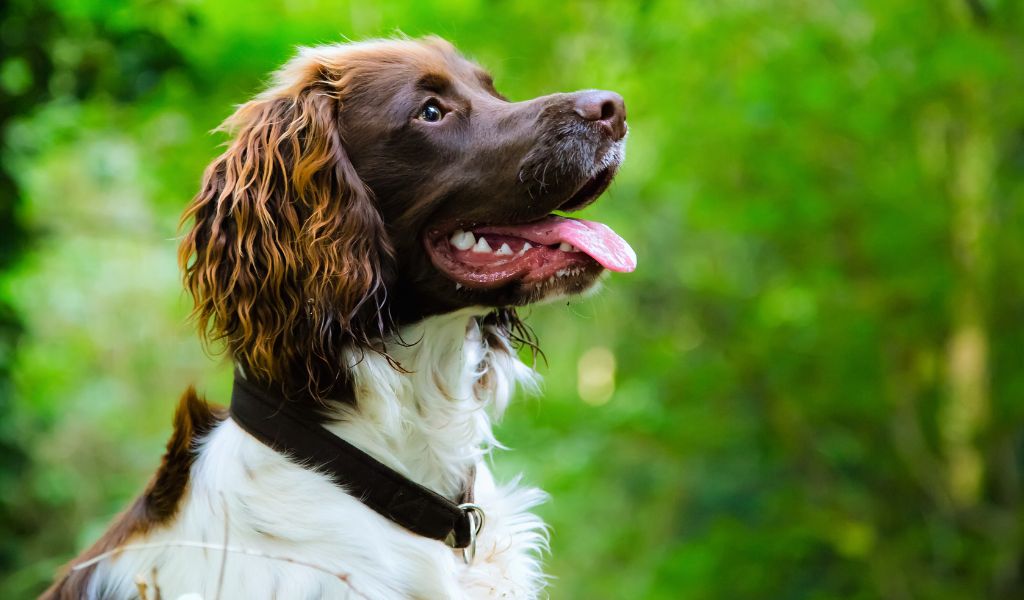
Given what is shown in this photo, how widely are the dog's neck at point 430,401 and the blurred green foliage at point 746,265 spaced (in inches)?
Answer: 99.5

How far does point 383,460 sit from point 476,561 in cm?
43

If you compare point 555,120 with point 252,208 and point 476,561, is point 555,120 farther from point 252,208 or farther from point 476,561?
point 476,561

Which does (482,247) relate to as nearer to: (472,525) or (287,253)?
(287,253)

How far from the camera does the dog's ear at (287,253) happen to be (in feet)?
9.44

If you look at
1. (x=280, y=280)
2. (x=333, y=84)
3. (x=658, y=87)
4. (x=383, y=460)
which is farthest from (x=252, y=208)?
(x=658, y=87)

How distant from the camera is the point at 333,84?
3.14 meters

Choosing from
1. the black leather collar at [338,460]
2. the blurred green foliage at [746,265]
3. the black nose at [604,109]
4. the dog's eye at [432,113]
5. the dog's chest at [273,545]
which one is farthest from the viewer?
the blurred green foliage at [746,265]

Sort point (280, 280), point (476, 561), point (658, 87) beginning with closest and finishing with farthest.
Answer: point (280, 280) < point (476, 561) < point (658, 87)

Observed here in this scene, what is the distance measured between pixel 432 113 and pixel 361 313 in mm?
625

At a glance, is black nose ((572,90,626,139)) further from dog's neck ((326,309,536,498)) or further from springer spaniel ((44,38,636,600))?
dog's neck ((326,309,536,498))

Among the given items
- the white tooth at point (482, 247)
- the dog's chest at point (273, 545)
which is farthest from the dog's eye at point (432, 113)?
the dog's chest at point (273, 545)

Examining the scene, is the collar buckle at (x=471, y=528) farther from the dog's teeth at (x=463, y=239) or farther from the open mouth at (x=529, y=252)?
the dog's teeth at (x=463, y=239)

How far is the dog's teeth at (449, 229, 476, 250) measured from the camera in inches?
121

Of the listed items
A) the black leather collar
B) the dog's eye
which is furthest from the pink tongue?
the black leather collar
